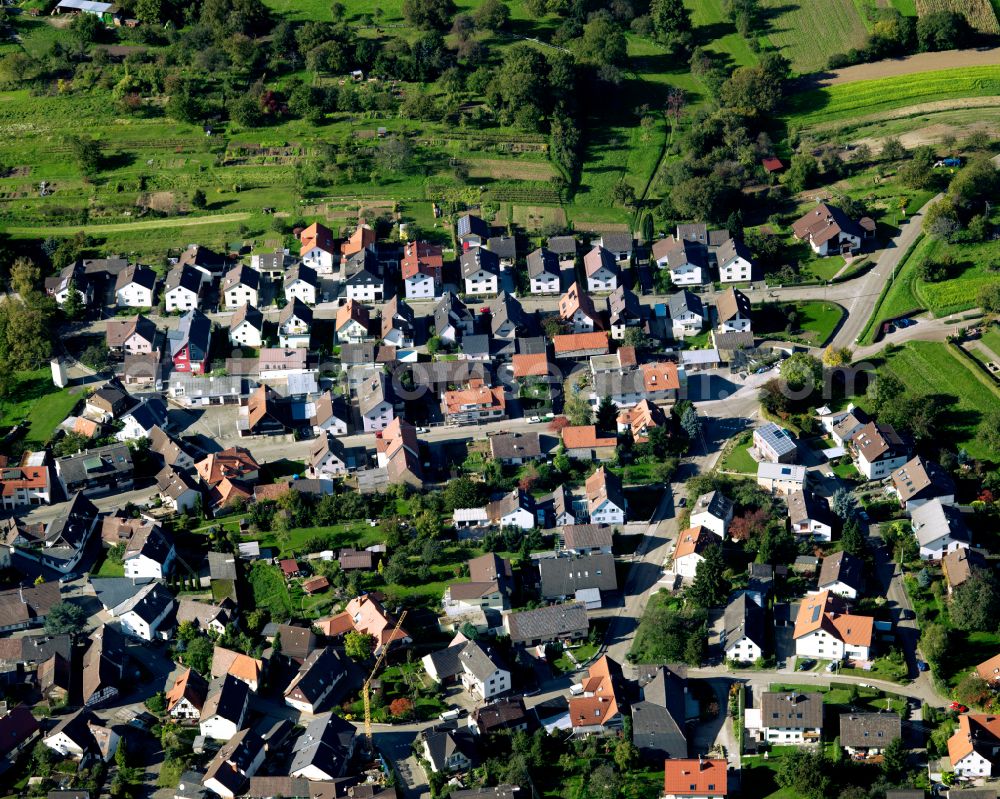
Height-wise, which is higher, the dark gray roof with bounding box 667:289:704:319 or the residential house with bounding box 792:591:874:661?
the dark gray roof with bounding box 667:289:704:319

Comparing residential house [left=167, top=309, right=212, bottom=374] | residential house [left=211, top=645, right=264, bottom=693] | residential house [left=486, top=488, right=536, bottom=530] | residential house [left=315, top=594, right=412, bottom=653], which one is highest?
residential house [left=167, top=309, right=212, bottom=374]

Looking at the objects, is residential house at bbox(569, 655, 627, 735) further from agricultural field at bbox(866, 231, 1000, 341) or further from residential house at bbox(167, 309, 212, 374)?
residential house at bbox(167, 309, 212, 374)

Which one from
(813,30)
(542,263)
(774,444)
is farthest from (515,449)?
(813,30)

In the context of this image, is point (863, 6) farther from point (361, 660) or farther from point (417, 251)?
point (361, 660)

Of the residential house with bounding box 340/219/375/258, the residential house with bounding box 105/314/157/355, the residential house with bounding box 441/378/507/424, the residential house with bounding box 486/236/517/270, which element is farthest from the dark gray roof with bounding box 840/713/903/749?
the residential house with bounding box 105/314/157/355

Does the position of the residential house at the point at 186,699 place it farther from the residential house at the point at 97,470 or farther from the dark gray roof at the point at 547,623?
the residential house at the point at 97,470

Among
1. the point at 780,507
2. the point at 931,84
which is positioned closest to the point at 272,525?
the point at 780,507

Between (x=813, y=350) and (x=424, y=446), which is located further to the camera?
(x=813, y=350)

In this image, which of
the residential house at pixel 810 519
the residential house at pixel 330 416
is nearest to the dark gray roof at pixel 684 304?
the residential house at pixel 810 519
